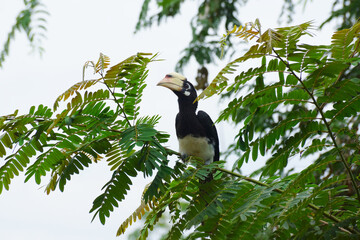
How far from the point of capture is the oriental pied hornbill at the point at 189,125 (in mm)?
4055

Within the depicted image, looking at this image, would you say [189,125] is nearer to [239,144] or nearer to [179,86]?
[179,86]

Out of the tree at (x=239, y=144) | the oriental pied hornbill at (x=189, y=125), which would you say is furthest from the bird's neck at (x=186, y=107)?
the tree at (x=239, y=144)

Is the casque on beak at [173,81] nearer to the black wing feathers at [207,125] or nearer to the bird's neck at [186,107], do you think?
the bird's neck at [186,107]

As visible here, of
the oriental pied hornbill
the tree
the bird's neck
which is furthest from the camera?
the bird's neck

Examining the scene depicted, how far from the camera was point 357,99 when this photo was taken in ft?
6.03

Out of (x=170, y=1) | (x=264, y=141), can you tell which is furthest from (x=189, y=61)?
(x=170, y=1)

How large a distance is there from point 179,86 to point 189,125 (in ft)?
1.26

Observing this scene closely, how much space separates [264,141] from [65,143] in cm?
96

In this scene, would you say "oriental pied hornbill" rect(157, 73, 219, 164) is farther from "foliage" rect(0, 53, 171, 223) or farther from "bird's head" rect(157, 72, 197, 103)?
"foliage" rect(0, 53, 171, 223)

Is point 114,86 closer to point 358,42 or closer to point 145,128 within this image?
point 145,128

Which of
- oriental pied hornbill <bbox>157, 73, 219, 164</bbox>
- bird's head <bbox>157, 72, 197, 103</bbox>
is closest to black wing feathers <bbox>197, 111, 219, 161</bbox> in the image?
oriental pied hornbill <bbox>157, 73, 219, 164</bbox>

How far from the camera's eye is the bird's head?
161 inches

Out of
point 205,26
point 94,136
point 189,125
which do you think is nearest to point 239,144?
point 94,136

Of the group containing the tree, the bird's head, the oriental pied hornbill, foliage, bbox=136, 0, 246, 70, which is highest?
foliage, bbox=136, 0, 246, 70
